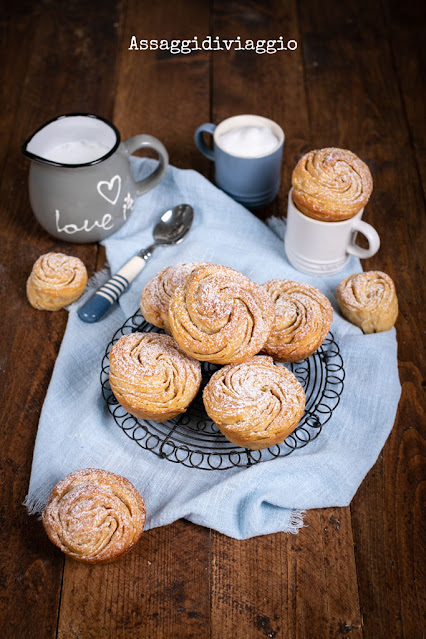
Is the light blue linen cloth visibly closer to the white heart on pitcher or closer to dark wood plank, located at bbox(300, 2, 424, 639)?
dark wood plank, located at bbox(300, 2, 424, 639)

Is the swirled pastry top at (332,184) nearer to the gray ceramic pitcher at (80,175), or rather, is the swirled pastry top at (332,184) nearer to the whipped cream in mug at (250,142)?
the whipped cream in mug at (250,142)

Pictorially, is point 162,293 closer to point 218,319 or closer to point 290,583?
point 218,319

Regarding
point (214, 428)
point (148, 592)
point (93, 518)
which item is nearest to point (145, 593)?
point (148, 592)

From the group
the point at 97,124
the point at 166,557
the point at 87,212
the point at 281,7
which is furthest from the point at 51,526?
the point at 281,7

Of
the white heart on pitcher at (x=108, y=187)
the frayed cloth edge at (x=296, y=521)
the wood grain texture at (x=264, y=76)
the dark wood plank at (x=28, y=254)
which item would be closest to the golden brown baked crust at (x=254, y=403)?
the frayed cloth edge at (x=296, y=521)

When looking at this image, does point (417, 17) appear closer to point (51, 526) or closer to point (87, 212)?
point (87, 212)

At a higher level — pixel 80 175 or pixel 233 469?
pixel 80 175

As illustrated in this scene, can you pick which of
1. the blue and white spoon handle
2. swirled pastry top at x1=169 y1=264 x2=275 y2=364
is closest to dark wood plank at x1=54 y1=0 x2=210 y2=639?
swirled pastry top at x1=169 y1=264 x2=275 y2=364
